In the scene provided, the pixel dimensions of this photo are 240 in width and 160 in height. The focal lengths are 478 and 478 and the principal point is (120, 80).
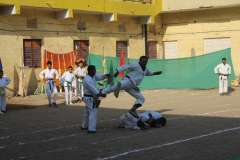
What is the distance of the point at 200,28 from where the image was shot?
27578 millimetres

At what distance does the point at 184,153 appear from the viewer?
27.3 ft

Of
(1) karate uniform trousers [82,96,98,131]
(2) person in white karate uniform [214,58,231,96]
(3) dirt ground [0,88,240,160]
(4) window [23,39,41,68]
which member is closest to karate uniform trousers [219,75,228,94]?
(2) person in white karate uniform [214,58,231,96]

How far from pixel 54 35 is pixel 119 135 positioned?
13.3 m

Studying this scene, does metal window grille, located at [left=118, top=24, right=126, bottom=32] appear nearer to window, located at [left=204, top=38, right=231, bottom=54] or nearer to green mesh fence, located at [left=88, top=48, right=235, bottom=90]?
green mesh fence, located at [left=88, top=48, right=235, bottom=90]

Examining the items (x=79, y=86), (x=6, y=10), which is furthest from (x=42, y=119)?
(x=6, y=10)

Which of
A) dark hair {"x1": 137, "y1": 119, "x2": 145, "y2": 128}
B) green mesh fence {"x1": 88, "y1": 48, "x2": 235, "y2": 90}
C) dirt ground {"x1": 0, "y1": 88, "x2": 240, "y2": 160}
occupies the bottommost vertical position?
dirt ground {"x1": 0, "y1": 88, "x2": 240, "y2": 160}

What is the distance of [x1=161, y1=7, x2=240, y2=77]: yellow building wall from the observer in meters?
26.5

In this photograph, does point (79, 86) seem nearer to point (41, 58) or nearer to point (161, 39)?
point (41, 58)

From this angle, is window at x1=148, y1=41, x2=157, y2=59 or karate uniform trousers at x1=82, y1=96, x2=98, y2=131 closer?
karate uniform trousers at x1=82, y1=96, x2=98, y2=131

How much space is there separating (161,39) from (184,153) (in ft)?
68.7

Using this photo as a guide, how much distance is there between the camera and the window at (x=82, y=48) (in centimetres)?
2412

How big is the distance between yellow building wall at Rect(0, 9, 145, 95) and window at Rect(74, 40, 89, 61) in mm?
186

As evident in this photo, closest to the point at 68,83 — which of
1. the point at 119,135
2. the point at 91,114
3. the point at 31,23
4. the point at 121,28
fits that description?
the point at 31,23

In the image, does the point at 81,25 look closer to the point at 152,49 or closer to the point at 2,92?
the point at 152,49
